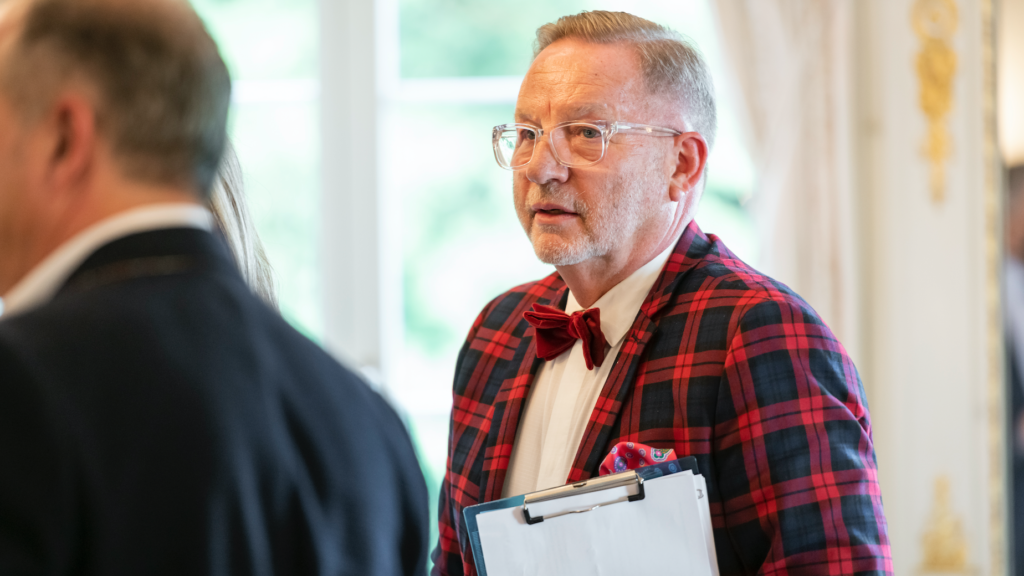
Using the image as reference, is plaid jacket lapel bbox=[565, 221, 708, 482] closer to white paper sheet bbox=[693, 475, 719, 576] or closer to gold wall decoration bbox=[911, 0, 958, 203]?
white paper sheet bbox=[693, 475, 719, 576]

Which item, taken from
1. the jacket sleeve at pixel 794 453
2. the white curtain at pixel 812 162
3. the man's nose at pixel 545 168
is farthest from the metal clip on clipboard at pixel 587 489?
the white curtain at pixel 812 162

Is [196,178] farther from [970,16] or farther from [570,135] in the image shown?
[970,16]

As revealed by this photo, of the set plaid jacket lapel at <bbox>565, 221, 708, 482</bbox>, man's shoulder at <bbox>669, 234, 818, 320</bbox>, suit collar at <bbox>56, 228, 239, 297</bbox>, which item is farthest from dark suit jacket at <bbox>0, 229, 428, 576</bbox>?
man's shoulder at <bbox>669, 234, 818, 320</bbox>

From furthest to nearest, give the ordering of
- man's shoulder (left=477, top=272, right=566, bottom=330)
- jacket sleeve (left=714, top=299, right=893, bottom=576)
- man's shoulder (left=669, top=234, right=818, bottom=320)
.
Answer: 1. man's shoulder (left=477, top=272, right=566, bottom=330)
2. man's shoulder (left=669, top=234, right=818, bottom=320)
3. jacket sleeve (left=714, top=299, right=893, bottom=576)

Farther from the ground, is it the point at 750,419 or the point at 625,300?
the point at 625,300

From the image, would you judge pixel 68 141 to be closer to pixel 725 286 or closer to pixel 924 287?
pixel 725 286

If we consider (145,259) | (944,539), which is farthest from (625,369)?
(944,539)

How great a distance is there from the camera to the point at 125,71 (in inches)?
28.2

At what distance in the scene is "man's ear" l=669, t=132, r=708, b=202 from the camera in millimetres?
1447

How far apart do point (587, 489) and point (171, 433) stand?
0.64m

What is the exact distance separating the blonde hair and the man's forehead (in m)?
0.48

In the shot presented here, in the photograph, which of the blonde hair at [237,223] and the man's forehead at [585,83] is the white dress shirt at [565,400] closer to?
the man's forehead at [585,83]

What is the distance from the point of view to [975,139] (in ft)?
9.52

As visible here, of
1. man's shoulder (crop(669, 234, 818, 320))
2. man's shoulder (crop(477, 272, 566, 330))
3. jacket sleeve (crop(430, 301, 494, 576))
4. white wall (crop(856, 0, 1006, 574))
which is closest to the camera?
man's shoulder (crop(669, 234, 818, 320))
